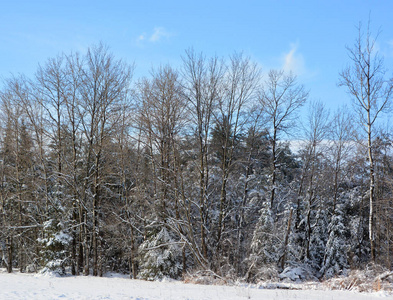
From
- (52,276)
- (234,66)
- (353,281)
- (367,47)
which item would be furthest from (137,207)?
(367,47)

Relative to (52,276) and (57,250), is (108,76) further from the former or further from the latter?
(52,276)

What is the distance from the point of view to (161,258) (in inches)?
677

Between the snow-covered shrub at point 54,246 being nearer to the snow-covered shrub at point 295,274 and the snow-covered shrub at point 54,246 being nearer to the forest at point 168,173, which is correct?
the forest at point 168,173

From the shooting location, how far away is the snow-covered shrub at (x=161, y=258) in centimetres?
1717

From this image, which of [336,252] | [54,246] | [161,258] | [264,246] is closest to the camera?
Result: [161,258]

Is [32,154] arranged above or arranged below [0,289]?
above

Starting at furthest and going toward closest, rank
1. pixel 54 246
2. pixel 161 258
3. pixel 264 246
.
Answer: pixel 264 246, pixel 54 246, pixel 161 258

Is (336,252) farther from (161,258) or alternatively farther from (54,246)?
(54,246)

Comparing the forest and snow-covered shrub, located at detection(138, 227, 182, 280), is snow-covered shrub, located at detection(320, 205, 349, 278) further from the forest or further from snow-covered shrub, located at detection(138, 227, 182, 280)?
snow-covered shrub, located at detection(138, 227, 182, 280)

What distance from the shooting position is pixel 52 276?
1633 cm

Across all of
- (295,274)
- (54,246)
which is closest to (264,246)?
(295,274)

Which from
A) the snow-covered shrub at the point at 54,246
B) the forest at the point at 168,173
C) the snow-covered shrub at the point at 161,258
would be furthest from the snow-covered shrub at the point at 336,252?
the snow-covered shrub at the point at 54,246

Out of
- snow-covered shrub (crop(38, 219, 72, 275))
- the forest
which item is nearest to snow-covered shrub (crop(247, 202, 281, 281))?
the forest

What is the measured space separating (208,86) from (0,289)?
13.0 metres
